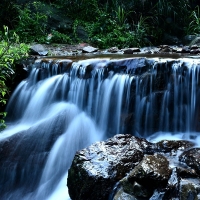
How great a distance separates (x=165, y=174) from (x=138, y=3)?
1032 centimetres

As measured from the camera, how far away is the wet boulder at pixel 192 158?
10.9ft

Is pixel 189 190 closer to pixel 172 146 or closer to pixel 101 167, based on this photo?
pixel 101 167

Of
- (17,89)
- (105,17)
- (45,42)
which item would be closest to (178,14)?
(105,17)

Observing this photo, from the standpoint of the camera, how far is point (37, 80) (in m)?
6.57

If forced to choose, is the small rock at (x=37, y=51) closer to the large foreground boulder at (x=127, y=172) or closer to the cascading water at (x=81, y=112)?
the cascading water at (x=81, y=112)

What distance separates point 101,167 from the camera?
134 inches

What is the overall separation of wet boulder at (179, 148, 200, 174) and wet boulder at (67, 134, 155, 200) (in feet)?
1.68

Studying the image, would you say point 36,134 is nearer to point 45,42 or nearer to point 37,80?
point 37,80

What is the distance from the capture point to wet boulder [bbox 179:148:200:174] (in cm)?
333

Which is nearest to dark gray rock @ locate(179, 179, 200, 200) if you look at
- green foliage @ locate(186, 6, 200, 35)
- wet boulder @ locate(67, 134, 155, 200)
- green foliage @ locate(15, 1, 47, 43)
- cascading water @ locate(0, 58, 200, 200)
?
wet boulder @ locate(67, 134, 155, 200)

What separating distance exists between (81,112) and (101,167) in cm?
243

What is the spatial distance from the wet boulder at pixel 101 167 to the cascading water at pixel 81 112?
→ 71cm

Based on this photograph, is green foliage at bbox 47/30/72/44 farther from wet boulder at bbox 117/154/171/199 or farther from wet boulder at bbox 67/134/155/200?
wet boulder at bbox 117/154/171/199

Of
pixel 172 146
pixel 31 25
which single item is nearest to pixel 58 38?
pixel 31 25
